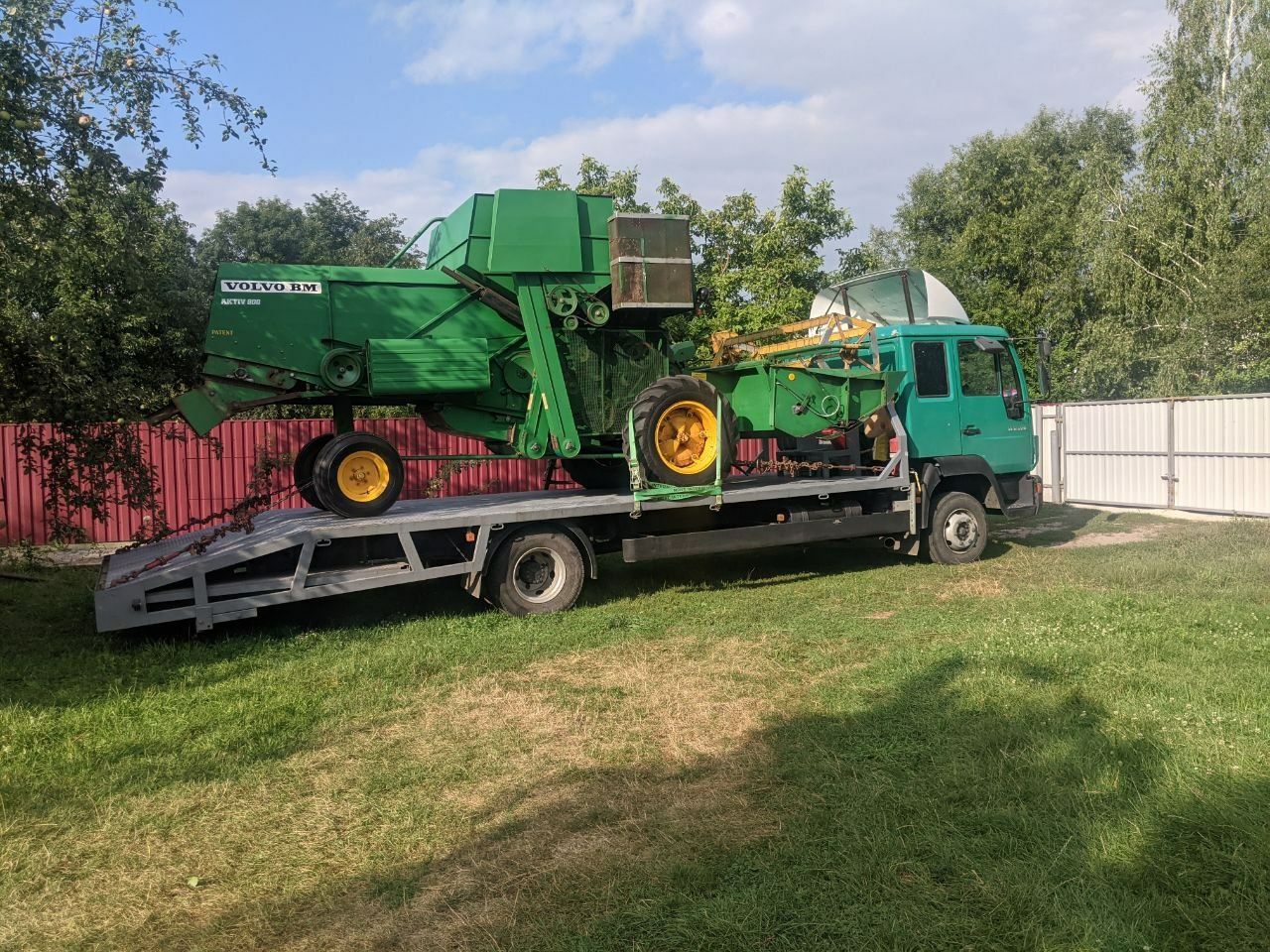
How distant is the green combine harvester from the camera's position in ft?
26.8

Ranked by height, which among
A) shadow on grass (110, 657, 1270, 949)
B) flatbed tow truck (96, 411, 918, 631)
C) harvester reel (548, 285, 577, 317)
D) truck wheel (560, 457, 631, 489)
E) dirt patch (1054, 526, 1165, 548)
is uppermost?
harvester reel (548, 285, 577, 317)

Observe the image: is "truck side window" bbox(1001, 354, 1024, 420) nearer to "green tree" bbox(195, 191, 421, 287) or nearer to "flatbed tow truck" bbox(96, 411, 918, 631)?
"flatbed tow truck" bbox(96, 411, 918, 631)

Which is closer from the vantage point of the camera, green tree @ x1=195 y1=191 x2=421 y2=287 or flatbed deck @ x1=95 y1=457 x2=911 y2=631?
flatbed deck @ x1=95 y1=457 x2=911 y2=631

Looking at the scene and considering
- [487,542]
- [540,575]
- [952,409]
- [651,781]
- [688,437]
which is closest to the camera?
[651,781]

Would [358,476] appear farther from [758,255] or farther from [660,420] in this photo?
[758,255]

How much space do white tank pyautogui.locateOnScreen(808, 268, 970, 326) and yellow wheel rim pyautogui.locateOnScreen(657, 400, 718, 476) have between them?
294 cm

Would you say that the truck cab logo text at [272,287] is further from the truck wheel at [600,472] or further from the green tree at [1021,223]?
the green tree at [1021,223]

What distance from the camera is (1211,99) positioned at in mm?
24312

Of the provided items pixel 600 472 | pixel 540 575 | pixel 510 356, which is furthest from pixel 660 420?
pixel 600 472

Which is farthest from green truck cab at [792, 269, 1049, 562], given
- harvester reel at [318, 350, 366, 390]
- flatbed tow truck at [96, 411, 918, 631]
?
harvester reel at [318, 350, 366, 390]

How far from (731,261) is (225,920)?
65.9ft

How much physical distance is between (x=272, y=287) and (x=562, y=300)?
2655 mm

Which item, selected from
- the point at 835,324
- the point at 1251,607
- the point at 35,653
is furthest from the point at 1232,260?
the point at 35,653

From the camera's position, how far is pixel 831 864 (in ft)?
11.8
